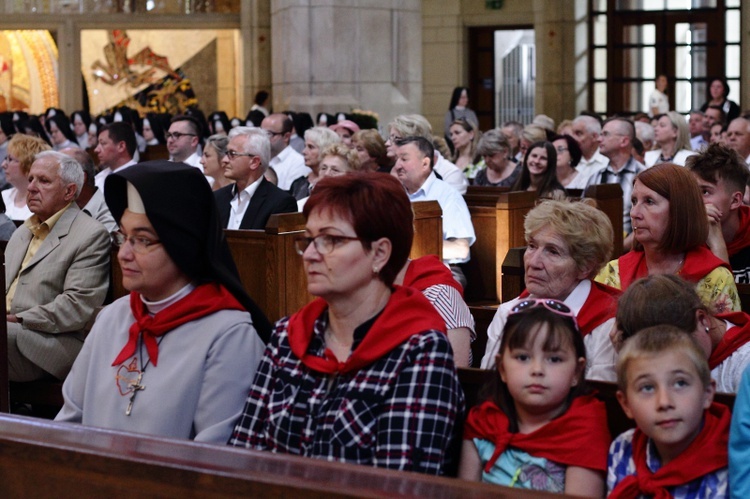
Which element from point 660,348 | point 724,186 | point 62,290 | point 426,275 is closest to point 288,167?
point 62,290

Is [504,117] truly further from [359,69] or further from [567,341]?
[567,341]

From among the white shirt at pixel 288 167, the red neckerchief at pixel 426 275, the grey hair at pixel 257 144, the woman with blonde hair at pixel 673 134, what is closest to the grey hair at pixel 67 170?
the grey hair at pixel 257 144

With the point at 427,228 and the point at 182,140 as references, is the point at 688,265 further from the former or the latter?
the point at 182,140

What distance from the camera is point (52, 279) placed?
5.00 metres

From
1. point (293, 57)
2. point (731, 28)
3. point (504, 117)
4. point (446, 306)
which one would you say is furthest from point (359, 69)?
point (446, 306)

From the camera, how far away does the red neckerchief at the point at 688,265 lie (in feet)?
12.5

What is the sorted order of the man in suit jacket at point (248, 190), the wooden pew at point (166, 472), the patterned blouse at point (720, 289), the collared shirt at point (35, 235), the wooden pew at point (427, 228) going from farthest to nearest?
the man in suit jacket at point (248, 190)
the wooden pew at point (427, 228)
the collared shirt at point (35, 235)
the patterned blouse at point (720, 289)
the wooden pew at point (166, 472)

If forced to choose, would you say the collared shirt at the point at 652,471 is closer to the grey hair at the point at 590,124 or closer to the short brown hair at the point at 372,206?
the short brown hair at the point at 372,206

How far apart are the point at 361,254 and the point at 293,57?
13913 mm

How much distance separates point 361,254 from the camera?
8.71 ft

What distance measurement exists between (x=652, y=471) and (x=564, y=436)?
0.21m

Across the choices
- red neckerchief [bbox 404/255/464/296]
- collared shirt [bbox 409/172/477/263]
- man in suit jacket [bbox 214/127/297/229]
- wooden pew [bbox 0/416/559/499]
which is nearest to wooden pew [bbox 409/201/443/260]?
collared shirt [bbox 409/172/477/263]

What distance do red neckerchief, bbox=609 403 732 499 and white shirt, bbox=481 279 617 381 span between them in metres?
0.69

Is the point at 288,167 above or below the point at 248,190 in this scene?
above
